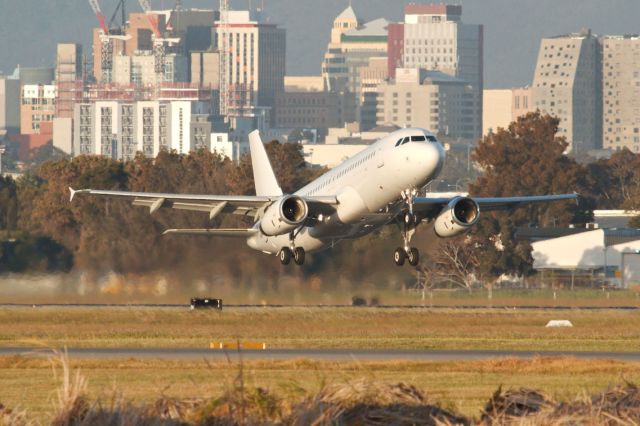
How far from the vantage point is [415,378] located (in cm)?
3741

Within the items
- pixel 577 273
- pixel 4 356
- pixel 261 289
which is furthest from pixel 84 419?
pixel 577 273

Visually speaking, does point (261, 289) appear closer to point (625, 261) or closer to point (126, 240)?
point (126, 240)

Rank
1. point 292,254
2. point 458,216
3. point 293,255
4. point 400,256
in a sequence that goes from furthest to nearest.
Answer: point 292,254
point 293,255
point 400,256
point 458,216

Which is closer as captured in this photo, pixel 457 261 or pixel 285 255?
pixel 285 255

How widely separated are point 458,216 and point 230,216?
3577cm

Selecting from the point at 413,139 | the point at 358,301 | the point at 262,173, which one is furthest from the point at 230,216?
the point at 413,139

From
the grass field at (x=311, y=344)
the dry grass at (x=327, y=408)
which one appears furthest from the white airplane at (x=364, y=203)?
the dry grass at (x=327, y=408)

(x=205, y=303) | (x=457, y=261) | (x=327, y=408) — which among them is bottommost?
(x=205, y=303)

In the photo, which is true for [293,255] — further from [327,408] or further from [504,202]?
[327,408]

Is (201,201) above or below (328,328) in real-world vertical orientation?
above

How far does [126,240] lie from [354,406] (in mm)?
59141

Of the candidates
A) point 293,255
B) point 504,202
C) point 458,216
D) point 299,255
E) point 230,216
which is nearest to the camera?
point 458,216

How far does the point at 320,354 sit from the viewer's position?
4603 centimetres

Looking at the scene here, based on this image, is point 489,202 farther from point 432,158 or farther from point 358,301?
point 432,158
